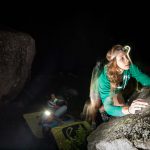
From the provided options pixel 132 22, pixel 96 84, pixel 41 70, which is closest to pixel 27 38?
pixel 41 70

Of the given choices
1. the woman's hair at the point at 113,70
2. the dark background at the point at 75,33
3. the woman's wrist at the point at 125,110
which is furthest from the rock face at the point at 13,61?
the woman's wrist at the point at 125,110

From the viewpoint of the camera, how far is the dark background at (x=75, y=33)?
11.5 m

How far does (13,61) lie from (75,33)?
595cm

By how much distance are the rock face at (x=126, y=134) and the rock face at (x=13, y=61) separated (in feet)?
14.1

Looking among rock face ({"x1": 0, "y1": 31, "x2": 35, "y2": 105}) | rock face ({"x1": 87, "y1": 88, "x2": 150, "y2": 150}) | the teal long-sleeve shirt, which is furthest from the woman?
rock face ({"x1": 0, "y1": 31, "x2": 35, "y2": 105})

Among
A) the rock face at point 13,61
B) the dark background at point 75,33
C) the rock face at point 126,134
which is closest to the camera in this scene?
the rock face at point 126,134

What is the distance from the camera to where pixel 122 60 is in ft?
14.9

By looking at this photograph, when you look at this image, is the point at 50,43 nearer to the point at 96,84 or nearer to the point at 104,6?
the point at 104,6

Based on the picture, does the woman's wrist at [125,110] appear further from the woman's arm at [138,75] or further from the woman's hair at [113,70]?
the woman's arm at [138,75]

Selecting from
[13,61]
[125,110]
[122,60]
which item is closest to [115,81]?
[122,60]

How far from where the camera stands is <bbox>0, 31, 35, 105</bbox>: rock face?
7.93 metres

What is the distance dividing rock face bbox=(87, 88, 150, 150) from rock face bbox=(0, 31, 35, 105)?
4301 mm

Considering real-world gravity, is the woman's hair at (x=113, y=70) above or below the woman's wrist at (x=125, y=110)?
above

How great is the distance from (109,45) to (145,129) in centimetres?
895
